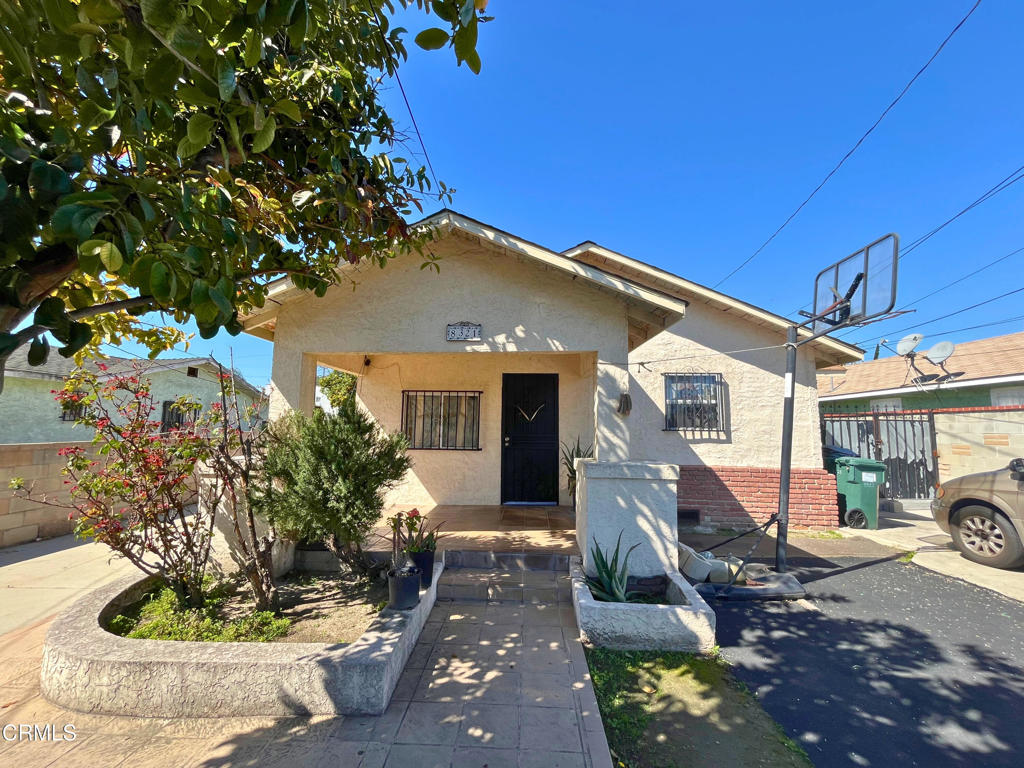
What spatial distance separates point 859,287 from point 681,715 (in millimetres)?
5618

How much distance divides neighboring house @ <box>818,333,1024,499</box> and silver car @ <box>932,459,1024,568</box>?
344cm

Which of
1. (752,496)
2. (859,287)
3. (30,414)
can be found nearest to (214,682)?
(859,287)

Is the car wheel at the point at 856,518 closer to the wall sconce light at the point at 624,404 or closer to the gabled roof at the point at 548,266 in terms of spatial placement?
the gabled roof at the point at 548,266

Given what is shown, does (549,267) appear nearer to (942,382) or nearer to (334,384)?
(334,384)

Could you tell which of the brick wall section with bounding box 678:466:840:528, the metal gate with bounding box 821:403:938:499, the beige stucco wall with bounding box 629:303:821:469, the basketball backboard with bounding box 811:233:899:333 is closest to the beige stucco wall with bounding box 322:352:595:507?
the beige stucco wall with bounding box 629:303:821:469

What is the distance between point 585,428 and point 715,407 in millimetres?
2930

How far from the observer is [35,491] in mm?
Answer: 6477

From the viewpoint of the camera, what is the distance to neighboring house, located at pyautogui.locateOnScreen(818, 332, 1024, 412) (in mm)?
10002

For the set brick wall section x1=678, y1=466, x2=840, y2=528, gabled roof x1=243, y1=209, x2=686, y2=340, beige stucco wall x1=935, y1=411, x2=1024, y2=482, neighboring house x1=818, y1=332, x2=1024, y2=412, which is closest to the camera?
gabled roof x1=243, y1=209, x2=686, y2=340

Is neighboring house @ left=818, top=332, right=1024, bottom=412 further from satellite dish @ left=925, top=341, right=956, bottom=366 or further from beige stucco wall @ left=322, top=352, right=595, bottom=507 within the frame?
beige stucco wall @ left=322, top=352, right=595, bottom=507

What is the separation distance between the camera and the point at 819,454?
818 centimetres

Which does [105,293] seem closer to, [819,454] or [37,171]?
[37,171]

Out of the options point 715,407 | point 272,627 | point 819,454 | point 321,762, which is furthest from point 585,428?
point 321,762

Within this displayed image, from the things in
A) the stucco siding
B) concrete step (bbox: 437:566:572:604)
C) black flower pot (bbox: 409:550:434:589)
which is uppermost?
the stucco siding
